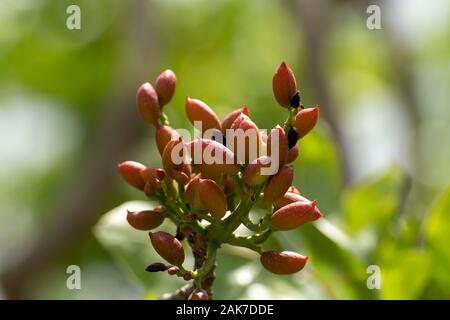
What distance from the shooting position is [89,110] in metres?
4.80

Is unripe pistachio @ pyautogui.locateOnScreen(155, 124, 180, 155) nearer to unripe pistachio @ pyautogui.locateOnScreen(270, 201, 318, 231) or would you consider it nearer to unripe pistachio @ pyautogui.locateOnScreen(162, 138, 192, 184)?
unripe pistachio @ pyautogui.locateOnScreen(162, 138, 192, 184)

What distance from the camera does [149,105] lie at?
123 cm

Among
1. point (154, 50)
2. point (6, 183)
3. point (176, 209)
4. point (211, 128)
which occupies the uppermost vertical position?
point (154, 50)

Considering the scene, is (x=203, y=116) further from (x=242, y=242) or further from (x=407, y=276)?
(x=407, y=276)

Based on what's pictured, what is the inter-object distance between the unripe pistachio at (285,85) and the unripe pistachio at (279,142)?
9 centimetres

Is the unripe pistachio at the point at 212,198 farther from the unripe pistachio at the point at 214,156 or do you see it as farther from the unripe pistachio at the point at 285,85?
the unripe pistachio at the point at 285,85

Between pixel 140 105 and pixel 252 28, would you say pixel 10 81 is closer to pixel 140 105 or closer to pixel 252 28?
pixel 252 28

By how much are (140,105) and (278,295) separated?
0.53 meters

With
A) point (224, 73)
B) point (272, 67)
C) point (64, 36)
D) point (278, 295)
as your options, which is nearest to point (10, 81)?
point (64, 36)

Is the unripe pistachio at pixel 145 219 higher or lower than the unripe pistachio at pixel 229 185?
lower

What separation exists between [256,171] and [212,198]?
71mm

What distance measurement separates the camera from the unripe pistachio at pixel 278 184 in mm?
1058

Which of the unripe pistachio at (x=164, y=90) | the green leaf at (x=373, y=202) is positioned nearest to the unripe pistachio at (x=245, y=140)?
the unripe pistachio at (x=164, y=90)

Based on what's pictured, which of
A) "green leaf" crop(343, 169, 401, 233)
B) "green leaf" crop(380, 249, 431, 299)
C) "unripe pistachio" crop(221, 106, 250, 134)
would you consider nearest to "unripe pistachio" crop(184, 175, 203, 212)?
"unripe pistachio" crop(221, 106, 250, 134)
